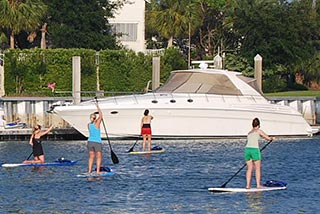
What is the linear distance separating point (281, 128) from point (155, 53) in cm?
2016

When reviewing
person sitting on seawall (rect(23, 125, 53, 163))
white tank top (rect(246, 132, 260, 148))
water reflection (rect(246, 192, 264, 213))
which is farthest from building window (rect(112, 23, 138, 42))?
white tank top (rect(246, 132, 260, 148))

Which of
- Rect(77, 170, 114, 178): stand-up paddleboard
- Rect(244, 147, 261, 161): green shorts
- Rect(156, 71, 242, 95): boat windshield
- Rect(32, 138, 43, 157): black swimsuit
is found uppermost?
Rect(156, 71, 242, 95): boat windshield

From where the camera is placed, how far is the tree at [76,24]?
63594mm

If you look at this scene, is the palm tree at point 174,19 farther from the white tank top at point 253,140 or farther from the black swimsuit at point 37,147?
the white tank top at point 253,140

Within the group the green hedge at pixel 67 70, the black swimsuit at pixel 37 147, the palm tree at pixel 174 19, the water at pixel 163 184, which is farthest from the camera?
the palm tree at pixel 174 19

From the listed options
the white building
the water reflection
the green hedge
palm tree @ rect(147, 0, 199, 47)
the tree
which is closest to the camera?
the water reflection

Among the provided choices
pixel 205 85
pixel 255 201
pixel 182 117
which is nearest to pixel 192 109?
pixel 182 117

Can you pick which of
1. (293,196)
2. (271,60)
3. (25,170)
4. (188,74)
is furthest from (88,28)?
(293,196)

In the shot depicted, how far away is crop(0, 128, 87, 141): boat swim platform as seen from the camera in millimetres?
42969

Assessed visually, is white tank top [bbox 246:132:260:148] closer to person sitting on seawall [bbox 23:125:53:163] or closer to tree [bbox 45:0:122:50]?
person sitting on seawall [bbox 23:125:53:163]

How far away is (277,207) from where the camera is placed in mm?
22547

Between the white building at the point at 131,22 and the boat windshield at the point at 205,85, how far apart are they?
28693mm

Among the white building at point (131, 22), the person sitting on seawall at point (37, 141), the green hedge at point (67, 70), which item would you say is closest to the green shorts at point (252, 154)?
the person sitting on seawall at point (37, 141)

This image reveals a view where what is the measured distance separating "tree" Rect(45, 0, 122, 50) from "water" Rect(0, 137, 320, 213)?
2492cm
